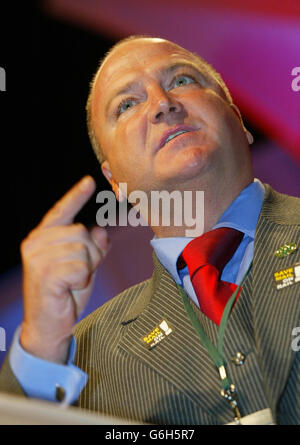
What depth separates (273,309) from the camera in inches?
45.8

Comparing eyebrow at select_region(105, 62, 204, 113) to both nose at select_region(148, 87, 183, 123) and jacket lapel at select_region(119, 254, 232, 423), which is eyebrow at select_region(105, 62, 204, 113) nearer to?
nose at select_region(148, 87, 183, 123)

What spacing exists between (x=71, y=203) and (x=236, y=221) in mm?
581

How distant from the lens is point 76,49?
207cm

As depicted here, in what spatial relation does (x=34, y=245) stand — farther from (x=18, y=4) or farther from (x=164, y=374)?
(x=18, y=4)

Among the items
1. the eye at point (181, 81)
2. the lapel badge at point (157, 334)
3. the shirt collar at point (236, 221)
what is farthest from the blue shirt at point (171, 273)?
the eye at point (181, 81)

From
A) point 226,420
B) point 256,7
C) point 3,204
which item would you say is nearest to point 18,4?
point 3,204

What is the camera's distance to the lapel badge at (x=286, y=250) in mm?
1253

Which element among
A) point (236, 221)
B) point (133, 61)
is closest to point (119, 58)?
point (133, 61)

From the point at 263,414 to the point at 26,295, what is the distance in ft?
1.80

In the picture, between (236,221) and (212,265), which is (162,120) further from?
(212,265)

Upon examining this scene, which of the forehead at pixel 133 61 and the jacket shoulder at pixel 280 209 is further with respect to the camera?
the forehead at pixel 133 61

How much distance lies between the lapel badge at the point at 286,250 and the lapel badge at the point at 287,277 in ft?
0.15

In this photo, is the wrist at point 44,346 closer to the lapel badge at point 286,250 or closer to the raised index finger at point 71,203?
the raised index finger at point 71,203

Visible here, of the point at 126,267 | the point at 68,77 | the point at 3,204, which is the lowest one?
the point at 126,267
